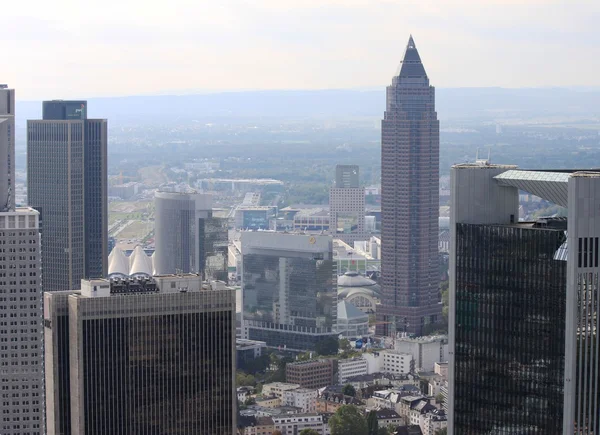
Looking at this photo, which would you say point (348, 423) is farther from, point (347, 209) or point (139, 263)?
point (347, 209)

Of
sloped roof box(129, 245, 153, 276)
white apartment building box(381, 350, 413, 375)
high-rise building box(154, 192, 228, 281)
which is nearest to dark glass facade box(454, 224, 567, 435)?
white apartment building box(381, 350, 413, 375)

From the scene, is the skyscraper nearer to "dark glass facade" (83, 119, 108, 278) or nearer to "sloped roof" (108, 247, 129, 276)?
"dark glass facade" (83, 119, 108, 278)

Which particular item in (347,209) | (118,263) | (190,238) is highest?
(347,209)

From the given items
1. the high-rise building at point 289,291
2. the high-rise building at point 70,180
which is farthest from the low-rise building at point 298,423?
the high-rise building at point 289,291

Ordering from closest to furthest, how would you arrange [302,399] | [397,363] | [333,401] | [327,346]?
[302,399] < [333,401] < [397,363] < [327,346]

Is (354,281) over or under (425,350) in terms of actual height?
over

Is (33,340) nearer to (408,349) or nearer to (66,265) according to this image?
(66,265)

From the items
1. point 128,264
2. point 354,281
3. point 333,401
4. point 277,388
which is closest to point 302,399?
point 333,401
